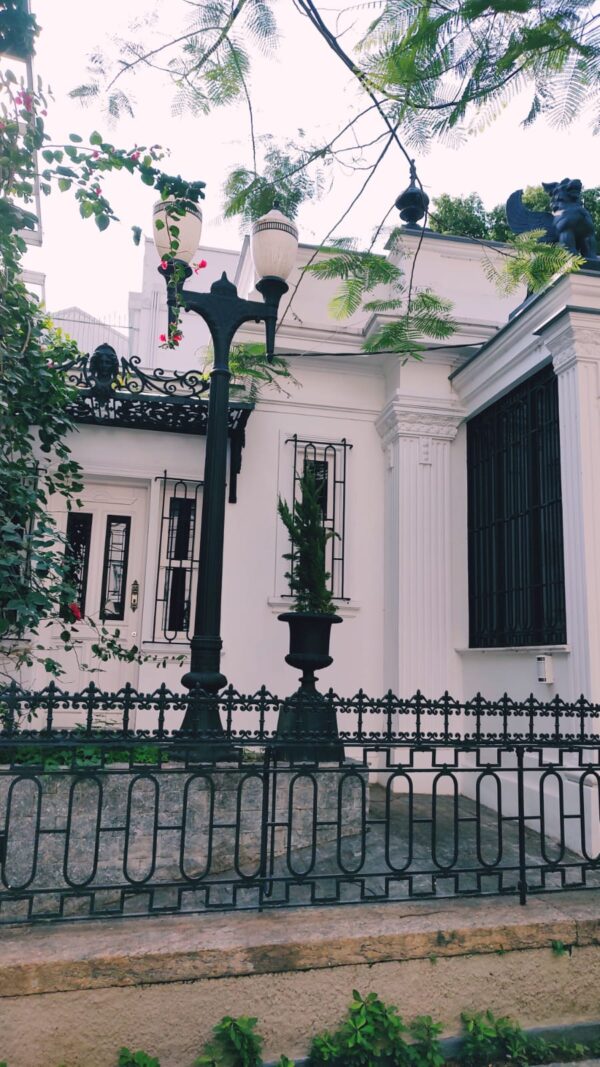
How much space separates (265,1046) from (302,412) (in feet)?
18.4

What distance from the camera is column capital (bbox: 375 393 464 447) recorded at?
6.84 meters

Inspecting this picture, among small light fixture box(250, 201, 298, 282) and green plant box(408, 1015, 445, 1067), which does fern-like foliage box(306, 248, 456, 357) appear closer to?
small light fixture box(250, 201, 298, 282)

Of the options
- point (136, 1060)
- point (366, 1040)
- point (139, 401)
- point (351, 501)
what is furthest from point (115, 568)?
point (366, 1040)

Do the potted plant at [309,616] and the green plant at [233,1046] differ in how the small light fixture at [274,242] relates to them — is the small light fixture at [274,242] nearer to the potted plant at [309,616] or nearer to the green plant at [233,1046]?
the potted plant at [309,616]

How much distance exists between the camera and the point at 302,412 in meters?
7.16

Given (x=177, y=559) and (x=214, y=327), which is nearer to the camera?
(x=214, y=327)

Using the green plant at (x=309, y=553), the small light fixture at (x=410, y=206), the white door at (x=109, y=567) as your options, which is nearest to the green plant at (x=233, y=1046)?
the green plant at (x=309, y=553)

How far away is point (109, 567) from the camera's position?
22.7 ft

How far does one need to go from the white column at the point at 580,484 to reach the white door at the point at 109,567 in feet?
13.2

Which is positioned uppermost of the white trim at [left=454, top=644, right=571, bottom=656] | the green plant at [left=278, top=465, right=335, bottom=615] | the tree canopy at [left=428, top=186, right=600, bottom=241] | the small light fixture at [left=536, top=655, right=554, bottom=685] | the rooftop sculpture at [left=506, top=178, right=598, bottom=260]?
the tree canopy at [left=428, top=186, right=600, bottom=241]

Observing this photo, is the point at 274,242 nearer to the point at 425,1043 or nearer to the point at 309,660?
the point at 309,660

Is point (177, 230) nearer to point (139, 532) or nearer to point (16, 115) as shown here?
point (16, 115)

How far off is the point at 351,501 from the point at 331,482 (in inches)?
11.3

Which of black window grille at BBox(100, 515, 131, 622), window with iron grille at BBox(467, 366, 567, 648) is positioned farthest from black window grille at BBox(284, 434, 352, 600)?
black window grille at BBox(100, 515, 131, 622)
